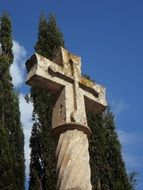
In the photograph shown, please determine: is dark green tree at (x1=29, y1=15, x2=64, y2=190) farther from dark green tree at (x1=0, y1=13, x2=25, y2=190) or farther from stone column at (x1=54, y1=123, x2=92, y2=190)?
stone column at (x1=54, y1=123, x2=92, y2=190)

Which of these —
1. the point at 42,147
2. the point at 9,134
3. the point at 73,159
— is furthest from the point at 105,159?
the point at 73,159

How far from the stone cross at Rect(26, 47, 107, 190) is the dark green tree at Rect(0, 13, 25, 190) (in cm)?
827

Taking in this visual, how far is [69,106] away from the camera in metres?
4.80

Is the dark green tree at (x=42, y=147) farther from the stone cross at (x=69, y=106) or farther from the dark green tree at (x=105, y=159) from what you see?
the stone cross at (x=69, y=106)

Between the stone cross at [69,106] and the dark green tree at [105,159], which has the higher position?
the dark green tree at [105,159]

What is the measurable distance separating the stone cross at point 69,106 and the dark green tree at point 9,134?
8271 millimetres

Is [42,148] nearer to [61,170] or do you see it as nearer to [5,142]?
[5,142]

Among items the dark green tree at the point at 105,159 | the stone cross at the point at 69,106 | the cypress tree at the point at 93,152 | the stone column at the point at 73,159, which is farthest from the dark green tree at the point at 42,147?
the stone column at the point at 73,159

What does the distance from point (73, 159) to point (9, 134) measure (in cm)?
1063

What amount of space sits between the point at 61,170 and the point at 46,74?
120cm

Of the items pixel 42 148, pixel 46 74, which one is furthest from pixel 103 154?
pixel 46 74

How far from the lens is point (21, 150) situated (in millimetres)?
14570

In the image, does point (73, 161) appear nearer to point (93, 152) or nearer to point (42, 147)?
point (93, 152)

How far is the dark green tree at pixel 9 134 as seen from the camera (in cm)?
1324
